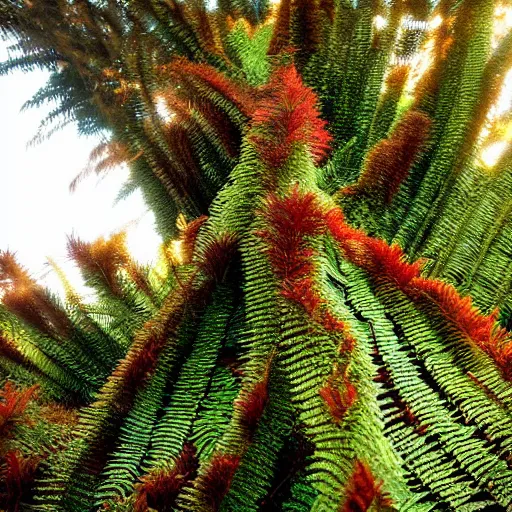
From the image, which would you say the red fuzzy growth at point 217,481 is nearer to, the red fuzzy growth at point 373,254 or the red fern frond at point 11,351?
the red fuzzy growth at point 373,254

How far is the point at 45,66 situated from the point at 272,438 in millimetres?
2737

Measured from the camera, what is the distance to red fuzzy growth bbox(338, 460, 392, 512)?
0.45m

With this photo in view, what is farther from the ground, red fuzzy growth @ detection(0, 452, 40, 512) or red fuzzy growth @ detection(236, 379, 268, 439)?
red fuzzy growth @ detection(236, 379, 268, 439)

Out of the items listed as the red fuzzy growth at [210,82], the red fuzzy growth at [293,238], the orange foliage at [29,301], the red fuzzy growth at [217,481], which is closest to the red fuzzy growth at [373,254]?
the red fuzzy growth at [293,238]

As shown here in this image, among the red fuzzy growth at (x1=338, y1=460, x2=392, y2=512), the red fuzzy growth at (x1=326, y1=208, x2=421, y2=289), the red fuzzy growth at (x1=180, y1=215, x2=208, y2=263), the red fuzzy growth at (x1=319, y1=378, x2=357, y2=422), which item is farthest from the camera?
the red fuzzy growth at (x1=180, y1=215, x2=208, y2=263)

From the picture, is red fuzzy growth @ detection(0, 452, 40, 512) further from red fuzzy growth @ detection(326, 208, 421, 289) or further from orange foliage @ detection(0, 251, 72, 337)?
red fuzzy growth @ detection(326, 208, 421, 289)

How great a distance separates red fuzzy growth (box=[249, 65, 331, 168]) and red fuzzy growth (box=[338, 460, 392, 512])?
67 cm

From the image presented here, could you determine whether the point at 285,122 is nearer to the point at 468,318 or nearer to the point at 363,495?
the point at 468,318

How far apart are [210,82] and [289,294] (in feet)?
2.78

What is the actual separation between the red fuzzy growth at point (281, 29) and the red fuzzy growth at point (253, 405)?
4.03ft

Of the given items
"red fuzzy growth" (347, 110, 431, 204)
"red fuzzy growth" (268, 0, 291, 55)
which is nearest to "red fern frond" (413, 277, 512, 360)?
"red fuzzy growth" (347, 110, 431, 204)

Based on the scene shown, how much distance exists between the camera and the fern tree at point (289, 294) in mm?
655

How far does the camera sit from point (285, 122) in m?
0.99

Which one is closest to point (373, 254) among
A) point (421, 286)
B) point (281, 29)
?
point (421, 286)
